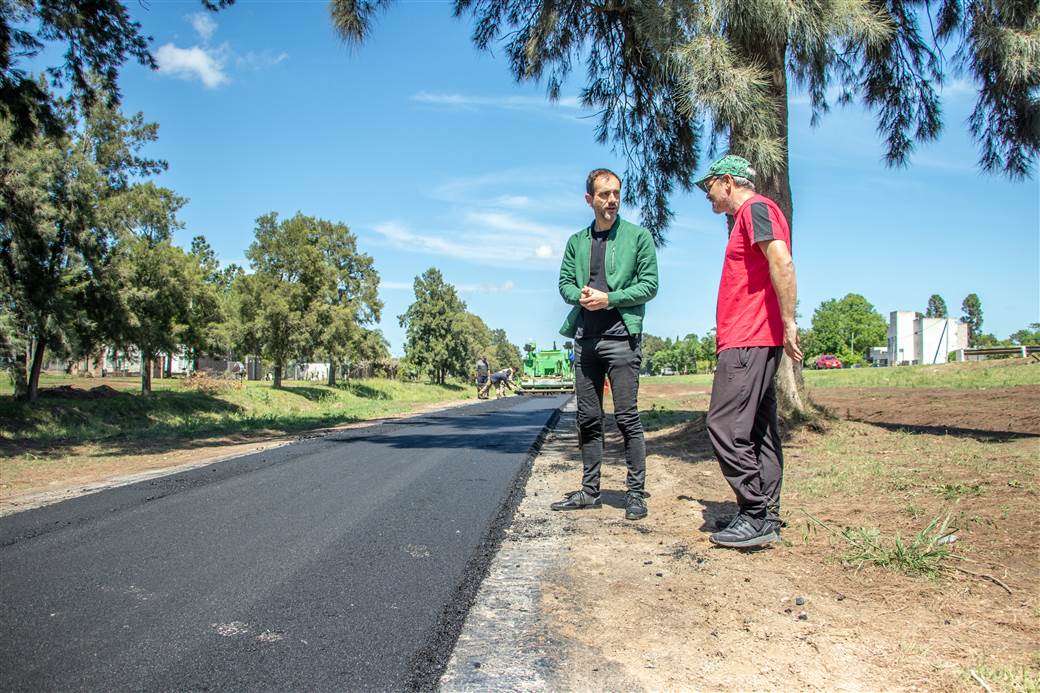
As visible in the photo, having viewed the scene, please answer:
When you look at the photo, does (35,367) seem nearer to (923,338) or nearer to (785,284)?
(785,284)

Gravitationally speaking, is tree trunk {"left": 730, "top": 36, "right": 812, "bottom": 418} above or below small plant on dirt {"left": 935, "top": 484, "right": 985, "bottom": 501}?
above

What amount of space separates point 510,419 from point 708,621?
1115 cm

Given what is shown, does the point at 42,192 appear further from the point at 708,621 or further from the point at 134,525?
the point at 708,621

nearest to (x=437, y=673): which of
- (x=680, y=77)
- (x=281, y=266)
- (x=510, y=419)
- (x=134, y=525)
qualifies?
(x=134, y=525)

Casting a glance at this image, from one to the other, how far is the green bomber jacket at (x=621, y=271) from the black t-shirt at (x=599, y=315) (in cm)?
3

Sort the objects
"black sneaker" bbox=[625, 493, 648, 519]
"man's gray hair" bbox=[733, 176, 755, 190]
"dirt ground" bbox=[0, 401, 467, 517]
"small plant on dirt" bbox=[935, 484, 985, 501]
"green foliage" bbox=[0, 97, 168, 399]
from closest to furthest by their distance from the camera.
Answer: "man's gray hair" bbox=[733, 176, 755, 190] → "small plant on dirt" bbox=[935, 484, 985, 501] → "black sneaker" bbox=[625, 493, 648, 519] → "dirt ground" bbox=[0, 401, 467, 517] → "green foliage" bbox=[0, 97, 168, 399]

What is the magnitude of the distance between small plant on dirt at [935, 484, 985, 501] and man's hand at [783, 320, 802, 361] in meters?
1.54

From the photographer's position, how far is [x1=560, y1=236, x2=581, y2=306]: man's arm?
15.4 ft

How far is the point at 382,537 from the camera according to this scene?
3.92 meters

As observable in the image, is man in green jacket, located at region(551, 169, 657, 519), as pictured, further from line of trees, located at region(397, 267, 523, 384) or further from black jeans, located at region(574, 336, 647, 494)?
line of trees, located at region(397, 267, 523, 384)

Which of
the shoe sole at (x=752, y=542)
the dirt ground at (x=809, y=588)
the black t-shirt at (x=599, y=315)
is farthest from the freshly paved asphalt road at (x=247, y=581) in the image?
the black t-shirt at (x=599, y=315)

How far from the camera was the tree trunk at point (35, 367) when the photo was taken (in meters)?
17.3

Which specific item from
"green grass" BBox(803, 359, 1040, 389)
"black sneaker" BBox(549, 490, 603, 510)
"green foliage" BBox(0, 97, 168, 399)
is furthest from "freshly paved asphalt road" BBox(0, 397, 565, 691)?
"green grass" BBox(803, 359, 1040, 389)

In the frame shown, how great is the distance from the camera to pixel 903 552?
10.2ft
